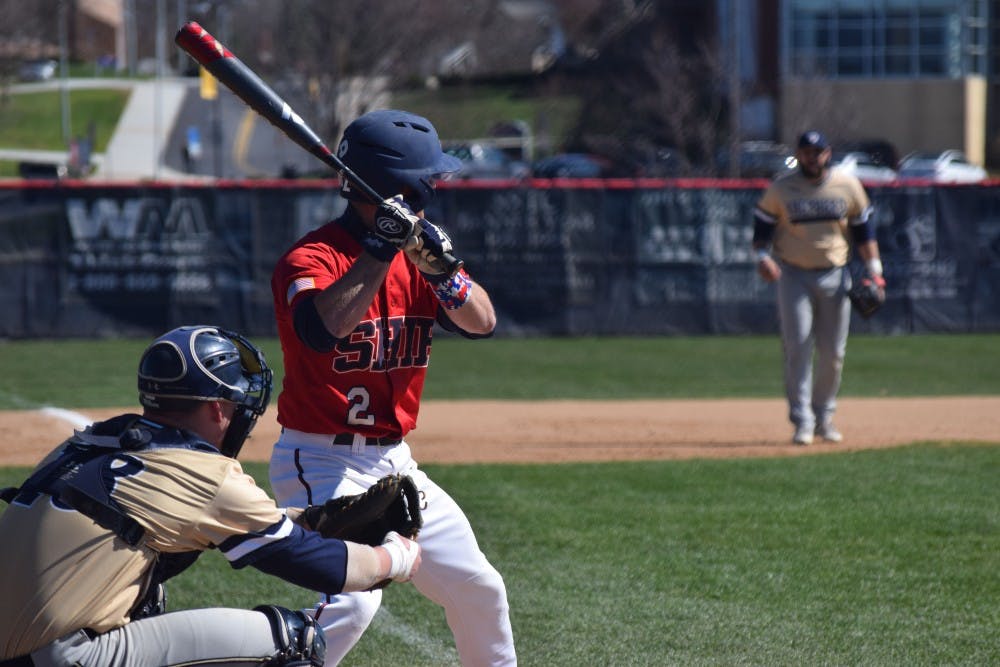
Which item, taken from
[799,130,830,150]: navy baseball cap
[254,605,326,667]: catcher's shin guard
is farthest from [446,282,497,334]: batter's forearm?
[799,130,830,150]: navy baseball cap

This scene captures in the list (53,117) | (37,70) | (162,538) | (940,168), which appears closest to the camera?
(162,538)

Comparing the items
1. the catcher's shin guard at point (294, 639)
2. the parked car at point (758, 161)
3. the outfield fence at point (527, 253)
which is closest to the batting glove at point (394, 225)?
the catcher's shin guard at point (294, 639)

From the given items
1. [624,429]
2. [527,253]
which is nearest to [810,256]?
[624,429]

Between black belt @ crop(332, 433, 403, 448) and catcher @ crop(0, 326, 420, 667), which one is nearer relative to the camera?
catcher @ crop(0, 326, 420, 667)

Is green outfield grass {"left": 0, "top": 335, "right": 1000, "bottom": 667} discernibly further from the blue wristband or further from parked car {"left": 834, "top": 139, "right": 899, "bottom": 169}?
parked car {"left": 834, "top": 139, "right": 899, "bottom": 169}

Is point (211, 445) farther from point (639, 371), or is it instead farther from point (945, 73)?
point (945, 73)

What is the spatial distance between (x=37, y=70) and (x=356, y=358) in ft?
193

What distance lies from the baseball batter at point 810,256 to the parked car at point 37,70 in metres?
50.9

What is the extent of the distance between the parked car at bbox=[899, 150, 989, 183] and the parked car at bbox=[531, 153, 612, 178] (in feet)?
28.6

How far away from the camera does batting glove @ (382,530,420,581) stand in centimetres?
354

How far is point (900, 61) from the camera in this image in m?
48.1

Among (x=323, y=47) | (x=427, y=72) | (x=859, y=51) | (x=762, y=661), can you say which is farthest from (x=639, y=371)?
(x=427, y=72)

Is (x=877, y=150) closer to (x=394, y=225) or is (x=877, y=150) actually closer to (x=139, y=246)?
(x=139, y=246)

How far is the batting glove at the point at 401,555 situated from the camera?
11.6 feet
